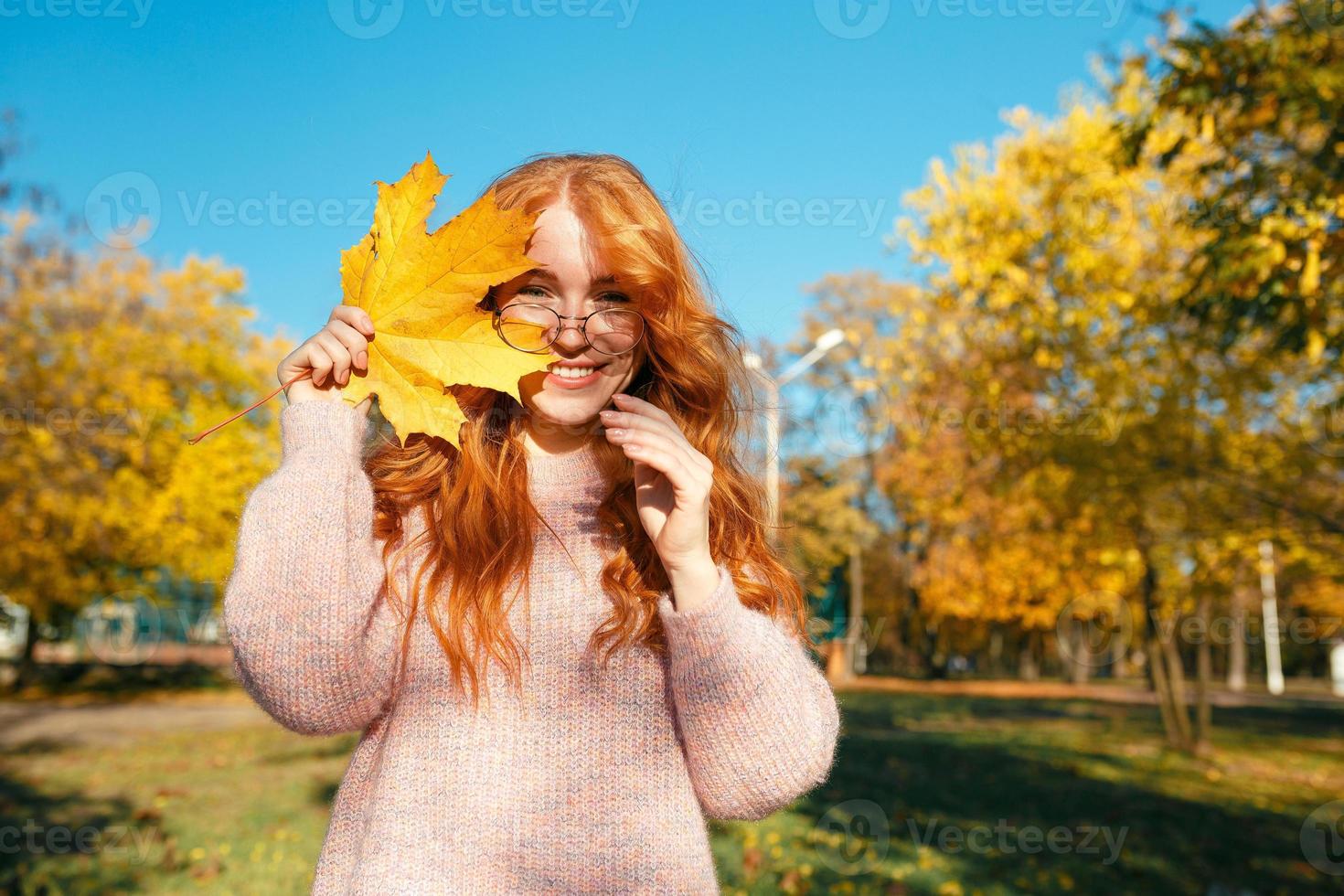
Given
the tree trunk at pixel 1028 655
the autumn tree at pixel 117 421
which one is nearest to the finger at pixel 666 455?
the autumn tree at pixel 117 421

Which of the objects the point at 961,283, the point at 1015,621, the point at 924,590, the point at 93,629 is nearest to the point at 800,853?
the point at 961,283

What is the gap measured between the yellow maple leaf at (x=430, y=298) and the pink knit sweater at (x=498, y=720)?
13cm

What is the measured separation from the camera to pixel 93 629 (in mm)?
22828

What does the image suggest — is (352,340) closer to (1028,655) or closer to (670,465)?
(670,465)

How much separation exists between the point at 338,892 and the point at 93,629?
25110mm

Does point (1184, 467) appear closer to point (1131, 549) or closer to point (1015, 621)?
point (1131, 549)

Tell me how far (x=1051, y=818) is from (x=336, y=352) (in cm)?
766

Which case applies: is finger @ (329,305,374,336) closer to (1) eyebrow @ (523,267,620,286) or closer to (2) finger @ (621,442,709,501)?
(1) eyebrow @ (523,267,620,286)

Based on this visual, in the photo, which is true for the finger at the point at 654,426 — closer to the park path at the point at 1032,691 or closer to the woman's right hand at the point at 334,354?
the woman's right hand at the point at 334,354

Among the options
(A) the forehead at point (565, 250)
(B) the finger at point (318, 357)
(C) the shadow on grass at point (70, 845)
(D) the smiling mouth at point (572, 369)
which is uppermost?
(A) the forehead at point (565, 250)

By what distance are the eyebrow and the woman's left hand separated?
9.5 inches

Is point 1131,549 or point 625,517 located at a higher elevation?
point 1131,549

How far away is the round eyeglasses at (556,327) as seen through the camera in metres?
1.57

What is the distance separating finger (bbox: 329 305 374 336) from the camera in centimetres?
156
